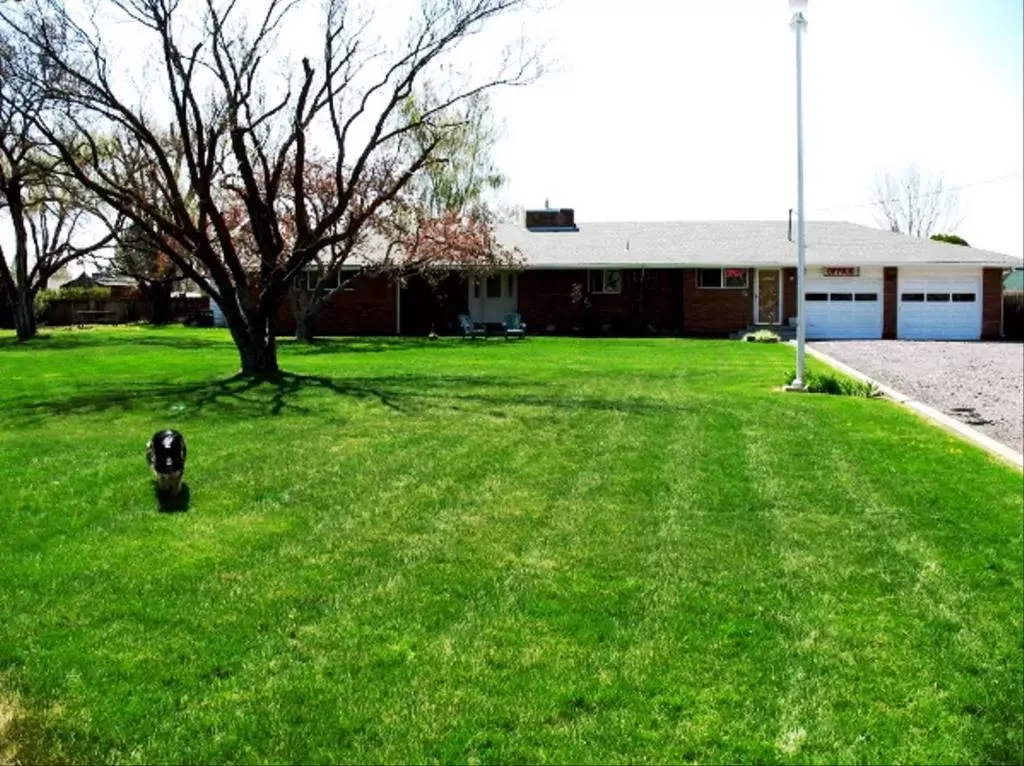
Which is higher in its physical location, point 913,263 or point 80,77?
point 80,77

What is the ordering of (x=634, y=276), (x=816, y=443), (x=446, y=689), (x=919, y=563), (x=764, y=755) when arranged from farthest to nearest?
(x=634, y=276), (x=816, y=443), (x=919, y=563), (x=446, y=689), (x=764, y=755)

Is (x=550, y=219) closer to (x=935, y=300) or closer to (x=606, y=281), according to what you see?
(x=606, y=281)

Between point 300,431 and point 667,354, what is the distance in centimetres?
1301

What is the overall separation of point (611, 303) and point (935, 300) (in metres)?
9.43

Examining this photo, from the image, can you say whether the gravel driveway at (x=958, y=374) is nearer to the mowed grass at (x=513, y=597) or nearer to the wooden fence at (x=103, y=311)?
the mowed grass at (x=513, y=597)

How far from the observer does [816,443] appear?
9.64 metres

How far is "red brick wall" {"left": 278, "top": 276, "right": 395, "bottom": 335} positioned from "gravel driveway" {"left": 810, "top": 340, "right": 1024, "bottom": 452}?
14.1 metres

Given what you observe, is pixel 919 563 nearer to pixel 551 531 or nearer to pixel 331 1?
pixel 551 531

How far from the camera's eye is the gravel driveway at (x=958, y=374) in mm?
11375

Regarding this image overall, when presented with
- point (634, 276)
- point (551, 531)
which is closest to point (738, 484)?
point (551, 531)

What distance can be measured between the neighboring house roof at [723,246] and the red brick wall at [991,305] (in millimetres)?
709

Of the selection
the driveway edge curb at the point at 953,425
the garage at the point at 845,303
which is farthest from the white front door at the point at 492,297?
the driveway edge curb at the point at 953,425

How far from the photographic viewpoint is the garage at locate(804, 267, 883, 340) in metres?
30.8

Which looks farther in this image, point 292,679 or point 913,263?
point 913,263
